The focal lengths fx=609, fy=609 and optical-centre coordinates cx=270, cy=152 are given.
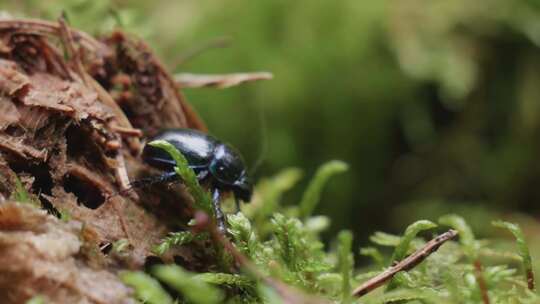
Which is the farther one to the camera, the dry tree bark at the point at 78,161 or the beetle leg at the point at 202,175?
the beetle leg at the point at 202,175

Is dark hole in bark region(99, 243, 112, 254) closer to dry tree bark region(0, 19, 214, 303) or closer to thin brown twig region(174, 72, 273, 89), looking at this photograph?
dry tree bark region(0, 19, 214, 303)

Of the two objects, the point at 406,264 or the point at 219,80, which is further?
the point at 219,80

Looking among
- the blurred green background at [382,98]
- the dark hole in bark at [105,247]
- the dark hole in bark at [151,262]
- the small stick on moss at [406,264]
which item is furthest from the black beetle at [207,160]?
the blurred green background at [382,98]

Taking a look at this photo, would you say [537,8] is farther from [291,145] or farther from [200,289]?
[200,289]

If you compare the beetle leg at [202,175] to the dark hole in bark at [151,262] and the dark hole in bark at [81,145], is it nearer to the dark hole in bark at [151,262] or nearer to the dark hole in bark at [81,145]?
the dark hole in bark at [81,145]

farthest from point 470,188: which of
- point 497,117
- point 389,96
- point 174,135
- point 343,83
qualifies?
point 174,135

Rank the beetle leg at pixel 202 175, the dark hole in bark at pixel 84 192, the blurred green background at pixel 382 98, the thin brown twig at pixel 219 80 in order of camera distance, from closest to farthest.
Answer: the dark hole in bark at pixel 84 192 < the beetle leg at pixel 202 175 < the thin brown twig at pixel 219 80 < the blurred green background at pixel 382 98

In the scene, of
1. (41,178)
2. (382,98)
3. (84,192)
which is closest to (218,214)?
(84,192)

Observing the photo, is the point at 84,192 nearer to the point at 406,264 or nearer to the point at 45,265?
the point at 45,265
